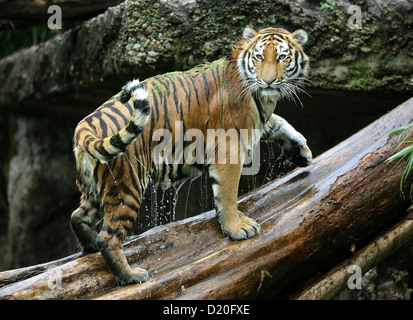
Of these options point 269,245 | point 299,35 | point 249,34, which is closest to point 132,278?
point 269,245

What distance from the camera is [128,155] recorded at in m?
3.38

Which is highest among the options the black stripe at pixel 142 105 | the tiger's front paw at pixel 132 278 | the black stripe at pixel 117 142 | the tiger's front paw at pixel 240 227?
the black stripe at pixel 142 105

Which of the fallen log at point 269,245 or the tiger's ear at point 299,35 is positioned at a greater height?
the tiger's ear at point 299,35

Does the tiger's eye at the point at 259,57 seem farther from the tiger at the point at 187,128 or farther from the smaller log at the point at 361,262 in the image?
the smaller log at the point at 361,262

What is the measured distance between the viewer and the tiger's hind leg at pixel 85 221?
11.6ft

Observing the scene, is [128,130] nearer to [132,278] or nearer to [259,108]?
[132,278]

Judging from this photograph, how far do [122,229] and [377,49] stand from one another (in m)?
2.92

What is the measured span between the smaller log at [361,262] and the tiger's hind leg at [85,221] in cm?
140

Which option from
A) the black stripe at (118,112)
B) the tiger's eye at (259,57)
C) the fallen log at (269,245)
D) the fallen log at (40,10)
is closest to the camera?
the fallen log at (269,245)

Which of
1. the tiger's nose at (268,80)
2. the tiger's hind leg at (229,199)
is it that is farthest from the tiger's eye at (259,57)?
the tiger's hind leg at (229,199)

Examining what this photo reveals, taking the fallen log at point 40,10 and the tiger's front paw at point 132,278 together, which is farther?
the fallen log at point 40,10

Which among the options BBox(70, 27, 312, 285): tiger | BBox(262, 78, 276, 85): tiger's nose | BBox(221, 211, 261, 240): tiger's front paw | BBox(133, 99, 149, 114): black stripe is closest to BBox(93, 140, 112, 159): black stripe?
BBox(70, 27, 312, 285): tiger

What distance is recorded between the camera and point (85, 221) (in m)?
3.54

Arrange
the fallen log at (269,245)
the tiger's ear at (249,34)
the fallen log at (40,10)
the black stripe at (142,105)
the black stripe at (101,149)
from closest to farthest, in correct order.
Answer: the black stripe at (142,105) < the black stripe at (101,149) < the fallen log at (269,245) < the tiger's ear at (249,34) < the fallen log at (40,10)
